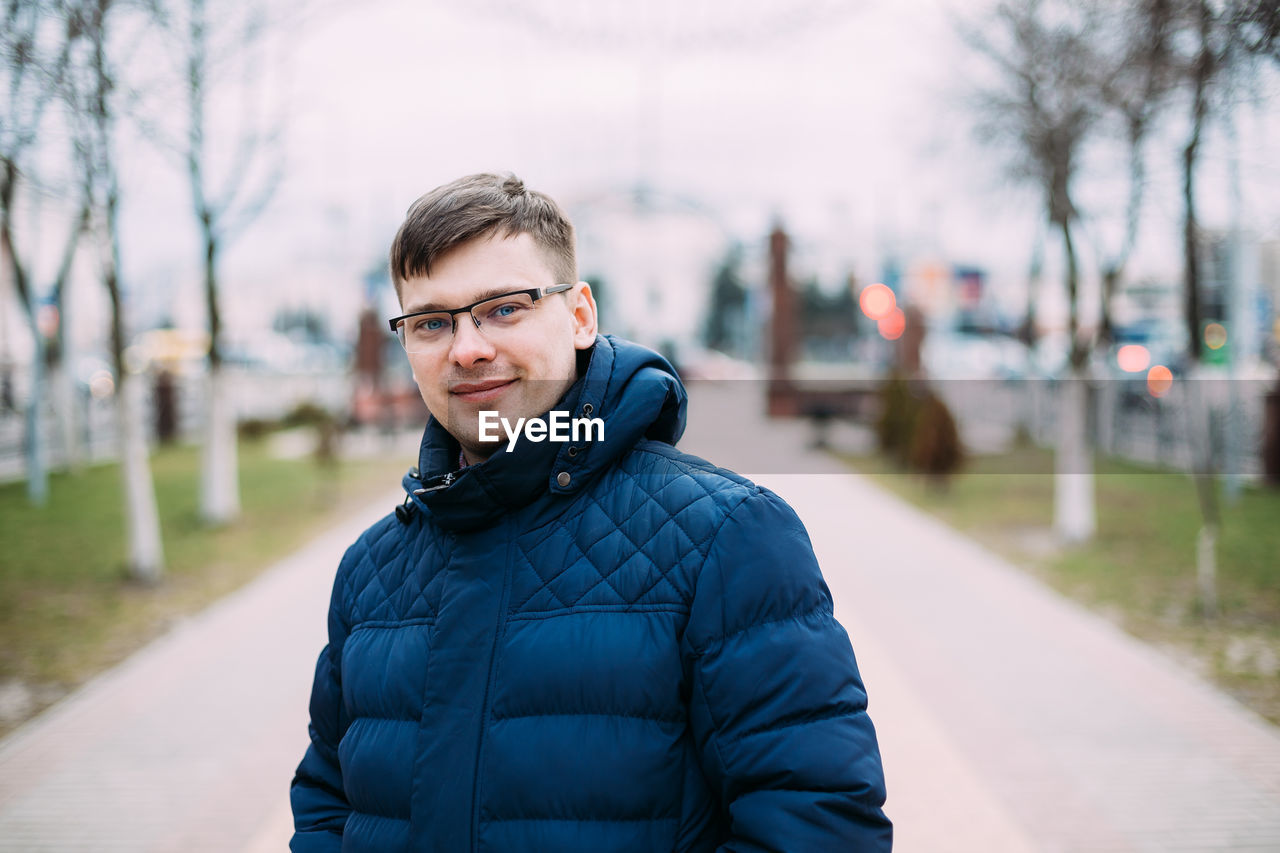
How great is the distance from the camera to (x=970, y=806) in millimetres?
4023

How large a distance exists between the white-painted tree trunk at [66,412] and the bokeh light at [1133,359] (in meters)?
23.0

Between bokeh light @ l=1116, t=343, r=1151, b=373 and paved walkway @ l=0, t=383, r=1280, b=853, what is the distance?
837 inches

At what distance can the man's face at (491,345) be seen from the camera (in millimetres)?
1509

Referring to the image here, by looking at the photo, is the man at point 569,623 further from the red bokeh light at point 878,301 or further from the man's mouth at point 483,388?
the red bokeh light at point 878,301

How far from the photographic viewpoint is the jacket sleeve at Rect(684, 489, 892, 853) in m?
1.33

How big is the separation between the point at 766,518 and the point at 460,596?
469mm

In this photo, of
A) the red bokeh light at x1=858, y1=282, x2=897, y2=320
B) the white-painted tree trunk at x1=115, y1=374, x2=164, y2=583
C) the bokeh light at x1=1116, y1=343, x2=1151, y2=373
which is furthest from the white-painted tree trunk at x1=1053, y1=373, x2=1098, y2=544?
the bokeh light at x1=1116, y1=343, x2=1151, y2=373

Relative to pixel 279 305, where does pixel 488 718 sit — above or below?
below

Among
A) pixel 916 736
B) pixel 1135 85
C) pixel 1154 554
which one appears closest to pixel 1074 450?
pixel 1154 554

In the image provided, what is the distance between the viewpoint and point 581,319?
1.62 m

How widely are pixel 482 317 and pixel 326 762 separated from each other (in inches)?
33.4

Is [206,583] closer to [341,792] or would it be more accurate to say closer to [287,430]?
[341,792]

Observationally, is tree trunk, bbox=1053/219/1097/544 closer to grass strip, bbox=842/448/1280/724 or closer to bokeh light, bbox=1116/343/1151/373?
grass strip, bbox=842/448/1280/724

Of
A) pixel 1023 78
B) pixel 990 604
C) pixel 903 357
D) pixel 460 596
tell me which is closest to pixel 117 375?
pixel 990 604
